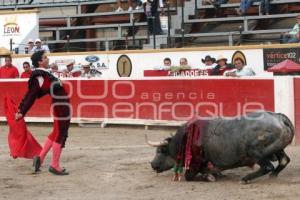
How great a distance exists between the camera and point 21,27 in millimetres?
18250

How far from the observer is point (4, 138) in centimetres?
1223

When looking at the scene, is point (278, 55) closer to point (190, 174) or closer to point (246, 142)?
point (190, 174)

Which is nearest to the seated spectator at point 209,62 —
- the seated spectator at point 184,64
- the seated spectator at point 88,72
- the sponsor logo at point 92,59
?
the seated spectator at point 184,64

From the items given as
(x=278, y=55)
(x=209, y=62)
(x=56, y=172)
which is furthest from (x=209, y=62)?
(x=56, y=172)

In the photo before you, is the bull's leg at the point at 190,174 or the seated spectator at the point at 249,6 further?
the seated spectator at the point at 249,6

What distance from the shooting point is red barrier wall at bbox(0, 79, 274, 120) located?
11.3 m

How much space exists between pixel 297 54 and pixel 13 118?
5873 millimetres

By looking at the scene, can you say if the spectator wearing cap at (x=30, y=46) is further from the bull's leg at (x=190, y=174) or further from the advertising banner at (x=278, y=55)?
the bull's leg at (x=190, y=174)

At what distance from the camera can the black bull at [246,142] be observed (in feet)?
22.7

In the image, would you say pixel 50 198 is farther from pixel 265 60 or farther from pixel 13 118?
pixel 265 60

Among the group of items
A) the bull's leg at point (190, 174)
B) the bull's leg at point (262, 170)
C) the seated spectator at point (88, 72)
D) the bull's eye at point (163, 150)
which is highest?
the seated spectator at point (88, 72)

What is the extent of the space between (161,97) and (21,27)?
6.86 m

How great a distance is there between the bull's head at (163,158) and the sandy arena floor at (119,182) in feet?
0.39

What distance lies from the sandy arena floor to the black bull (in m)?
0.19
